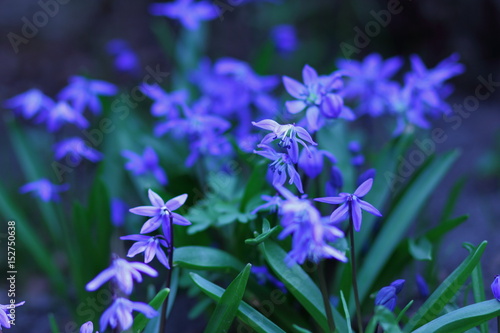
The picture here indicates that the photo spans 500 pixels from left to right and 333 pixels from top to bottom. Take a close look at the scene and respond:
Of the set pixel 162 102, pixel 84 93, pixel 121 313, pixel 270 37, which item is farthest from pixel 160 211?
pixel 270 37

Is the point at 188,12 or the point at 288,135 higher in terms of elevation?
the point at 288,135

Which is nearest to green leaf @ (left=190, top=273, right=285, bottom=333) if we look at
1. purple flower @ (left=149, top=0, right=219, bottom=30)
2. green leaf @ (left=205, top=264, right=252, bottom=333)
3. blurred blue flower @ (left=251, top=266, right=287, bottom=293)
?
green leaf @ (left=205, top=264, right=252, bottom=333)

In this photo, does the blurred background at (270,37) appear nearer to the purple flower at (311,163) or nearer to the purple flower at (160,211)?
the purple flower at (311,163)

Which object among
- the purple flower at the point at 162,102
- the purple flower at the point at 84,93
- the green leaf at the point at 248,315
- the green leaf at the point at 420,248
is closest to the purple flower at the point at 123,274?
the green leaf at the point at 248,315

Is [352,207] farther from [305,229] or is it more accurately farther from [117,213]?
[117,213]

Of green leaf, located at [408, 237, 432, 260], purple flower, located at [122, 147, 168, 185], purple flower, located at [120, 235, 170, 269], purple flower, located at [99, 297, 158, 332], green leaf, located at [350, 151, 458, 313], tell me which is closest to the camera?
purple flower, located at [99, 297, 158, 332]

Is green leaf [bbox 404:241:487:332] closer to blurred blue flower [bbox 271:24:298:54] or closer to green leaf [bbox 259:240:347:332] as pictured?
green leaf [bbox 259:240:347:332]

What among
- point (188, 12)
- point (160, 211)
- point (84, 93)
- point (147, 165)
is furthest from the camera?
point (188, 12)
